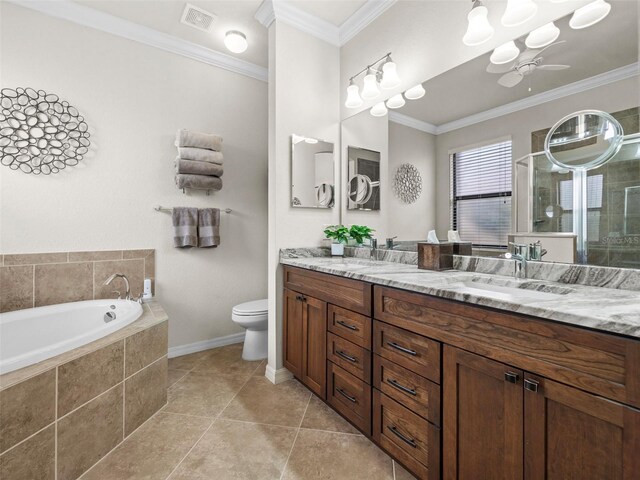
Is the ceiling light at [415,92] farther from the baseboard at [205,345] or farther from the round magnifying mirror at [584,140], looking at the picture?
the baseboard at [205,345]

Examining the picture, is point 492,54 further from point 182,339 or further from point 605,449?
point 182,339

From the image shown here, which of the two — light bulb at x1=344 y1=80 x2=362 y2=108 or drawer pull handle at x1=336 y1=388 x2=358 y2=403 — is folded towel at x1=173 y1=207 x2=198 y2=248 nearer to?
light bulb at x1=344 y1=80 x2=362 y2=108

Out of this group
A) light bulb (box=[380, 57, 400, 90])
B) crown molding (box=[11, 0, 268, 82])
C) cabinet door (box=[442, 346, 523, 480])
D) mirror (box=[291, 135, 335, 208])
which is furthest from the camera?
mirror (box=[291, 135, 335, 208])

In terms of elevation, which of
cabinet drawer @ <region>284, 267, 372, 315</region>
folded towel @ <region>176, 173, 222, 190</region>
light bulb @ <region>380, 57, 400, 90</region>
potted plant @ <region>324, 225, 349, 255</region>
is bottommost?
cabinet drawer @ <region>284, 267, 372, 315</region>

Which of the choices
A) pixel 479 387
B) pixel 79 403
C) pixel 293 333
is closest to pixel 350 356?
pixel 293 333

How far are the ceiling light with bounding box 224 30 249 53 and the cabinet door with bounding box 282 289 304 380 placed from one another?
6.43ft

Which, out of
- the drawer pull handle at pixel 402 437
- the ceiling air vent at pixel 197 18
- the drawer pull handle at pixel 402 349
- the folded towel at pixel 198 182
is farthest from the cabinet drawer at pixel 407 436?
the ceiling air vent at pixel 197 18

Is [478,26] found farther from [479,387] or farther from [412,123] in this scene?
[479,387]

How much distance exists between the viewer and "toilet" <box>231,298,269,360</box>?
2385 mm

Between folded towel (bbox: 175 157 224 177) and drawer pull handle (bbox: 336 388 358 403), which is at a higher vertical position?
folded towel (bbox: 175 157 224 177)

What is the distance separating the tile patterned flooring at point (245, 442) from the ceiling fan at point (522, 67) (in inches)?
73.9

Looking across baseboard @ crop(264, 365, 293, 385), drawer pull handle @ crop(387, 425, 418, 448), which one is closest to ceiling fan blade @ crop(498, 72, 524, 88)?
drawer pull handle @ crop(387, 425, 418, 448)

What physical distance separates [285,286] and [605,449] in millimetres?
1711

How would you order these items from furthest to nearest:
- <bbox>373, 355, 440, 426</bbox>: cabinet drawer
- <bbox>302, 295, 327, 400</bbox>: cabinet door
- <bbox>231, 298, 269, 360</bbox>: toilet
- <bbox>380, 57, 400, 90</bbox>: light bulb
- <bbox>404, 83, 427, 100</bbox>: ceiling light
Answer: <bbox>231, 298, 269, 360</bbox>: toilet → <bbox>380, 57, 400, 90</bbox>: light bulb → <bbox>404, 83, 427, 100</bbox>: ceiling light → <bbox>302, 295, 327, 400</bbox>: cabinet door → <bbox>373, 355, 440, 426</bbox>: cabinet drawer
